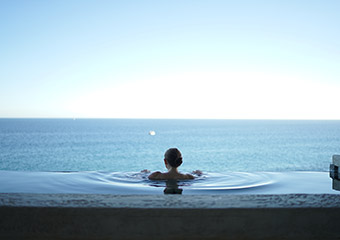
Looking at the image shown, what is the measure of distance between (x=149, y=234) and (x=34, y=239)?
534mm

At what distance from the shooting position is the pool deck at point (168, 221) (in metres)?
1.49

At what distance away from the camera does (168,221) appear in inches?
58.8

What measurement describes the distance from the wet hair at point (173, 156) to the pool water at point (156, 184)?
0.38 m

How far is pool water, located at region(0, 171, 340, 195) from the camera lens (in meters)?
5.59

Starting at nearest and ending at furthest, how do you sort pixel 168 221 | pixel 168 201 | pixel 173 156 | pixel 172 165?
pixel 168 221 < pixel 168 201 < pixel 173 156 < pixel 172 165

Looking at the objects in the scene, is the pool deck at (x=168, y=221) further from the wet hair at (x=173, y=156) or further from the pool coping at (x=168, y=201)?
the wet hair at (x=173, y=156)

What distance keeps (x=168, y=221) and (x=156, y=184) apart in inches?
187

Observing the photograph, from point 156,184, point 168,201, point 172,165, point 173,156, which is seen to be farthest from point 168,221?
point 172,165

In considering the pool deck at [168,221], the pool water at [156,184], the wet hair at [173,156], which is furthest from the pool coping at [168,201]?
the wet hair at [173,156]

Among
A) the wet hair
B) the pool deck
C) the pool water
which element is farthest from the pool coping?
the wet hair

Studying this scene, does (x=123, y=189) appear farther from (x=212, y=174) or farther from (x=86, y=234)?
(x=86, y=234)

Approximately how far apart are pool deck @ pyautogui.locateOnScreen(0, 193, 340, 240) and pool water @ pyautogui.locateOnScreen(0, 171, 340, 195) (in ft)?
12.3

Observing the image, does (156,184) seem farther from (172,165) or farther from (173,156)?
(173,156)

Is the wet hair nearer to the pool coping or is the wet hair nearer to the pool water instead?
the pool water
